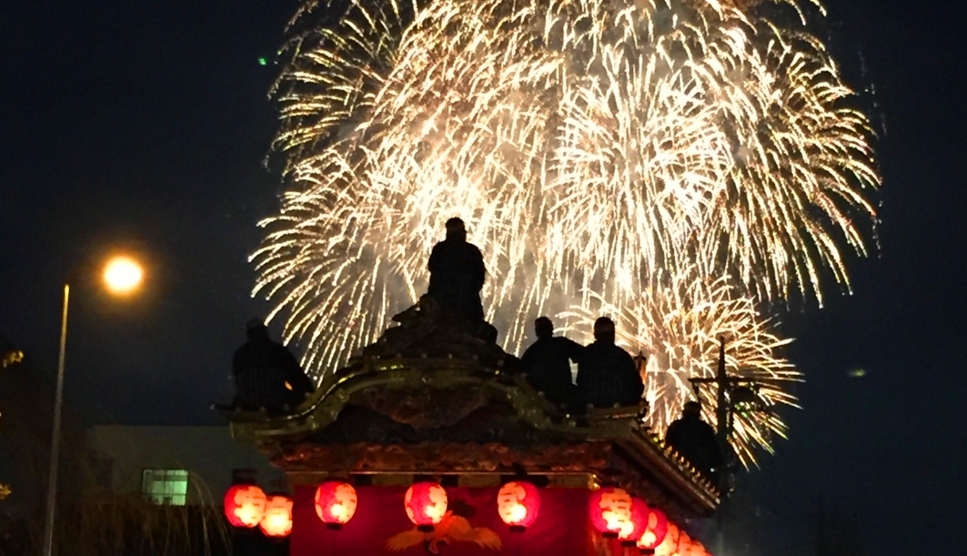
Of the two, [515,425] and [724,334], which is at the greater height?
[724,334]

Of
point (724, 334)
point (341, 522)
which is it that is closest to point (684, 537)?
point (341, 522)

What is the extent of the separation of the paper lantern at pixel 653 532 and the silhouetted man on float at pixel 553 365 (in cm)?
167

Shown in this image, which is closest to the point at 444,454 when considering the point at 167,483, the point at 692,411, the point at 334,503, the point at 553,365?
the point at 334,503

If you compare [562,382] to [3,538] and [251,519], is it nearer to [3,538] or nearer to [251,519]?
[251,519]

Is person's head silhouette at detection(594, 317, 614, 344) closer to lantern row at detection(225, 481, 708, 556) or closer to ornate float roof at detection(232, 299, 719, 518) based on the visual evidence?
ornate float roof at detection(232, 299, 719, 518)

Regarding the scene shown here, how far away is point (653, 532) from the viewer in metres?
16.1

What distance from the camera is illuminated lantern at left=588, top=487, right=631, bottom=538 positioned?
14.3m

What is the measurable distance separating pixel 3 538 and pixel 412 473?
20.5ft

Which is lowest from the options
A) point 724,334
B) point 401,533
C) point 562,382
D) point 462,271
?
point 401,533

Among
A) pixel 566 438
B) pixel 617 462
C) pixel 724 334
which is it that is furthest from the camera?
pixel 724 334

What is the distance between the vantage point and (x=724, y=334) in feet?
92.3

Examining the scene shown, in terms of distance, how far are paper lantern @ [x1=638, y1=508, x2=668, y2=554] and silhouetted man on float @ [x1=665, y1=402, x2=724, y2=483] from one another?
3.60m

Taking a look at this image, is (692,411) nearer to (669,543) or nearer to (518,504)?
(669,543)

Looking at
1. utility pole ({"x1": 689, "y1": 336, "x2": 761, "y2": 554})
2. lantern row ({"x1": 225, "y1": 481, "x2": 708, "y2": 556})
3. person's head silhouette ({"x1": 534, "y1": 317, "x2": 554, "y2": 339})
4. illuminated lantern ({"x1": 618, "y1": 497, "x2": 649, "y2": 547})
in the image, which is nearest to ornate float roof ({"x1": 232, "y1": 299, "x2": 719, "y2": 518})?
lantern row ({"x1": 225, "y1": 481, "x2": 708, "y2": 556})
